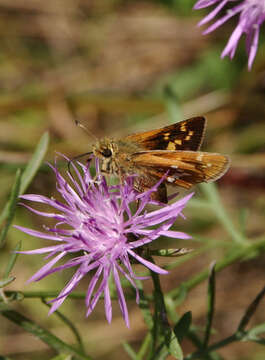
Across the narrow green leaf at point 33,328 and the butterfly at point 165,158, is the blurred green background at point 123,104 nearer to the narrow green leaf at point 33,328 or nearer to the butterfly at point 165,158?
the butterfly at point 165,158

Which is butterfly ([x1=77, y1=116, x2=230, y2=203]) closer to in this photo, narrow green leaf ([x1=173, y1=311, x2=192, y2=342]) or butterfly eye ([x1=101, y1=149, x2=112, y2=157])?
butterfly eye ([x1=101, y1=149, x2=112, y2=157])

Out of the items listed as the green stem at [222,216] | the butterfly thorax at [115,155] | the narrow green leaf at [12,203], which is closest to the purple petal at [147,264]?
the butterfly thorax at [115,155]

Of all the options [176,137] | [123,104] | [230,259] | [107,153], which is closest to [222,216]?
[230,259]

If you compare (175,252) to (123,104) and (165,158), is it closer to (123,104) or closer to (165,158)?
(165,158)

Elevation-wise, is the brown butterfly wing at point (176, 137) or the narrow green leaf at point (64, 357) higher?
the brown butterfly wing at point (176, 137)

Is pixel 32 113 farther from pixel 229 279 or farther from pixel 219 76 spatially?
pixel 229 279

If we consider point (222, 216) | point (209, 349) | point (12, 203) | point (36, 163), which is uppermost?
point (36, 163)

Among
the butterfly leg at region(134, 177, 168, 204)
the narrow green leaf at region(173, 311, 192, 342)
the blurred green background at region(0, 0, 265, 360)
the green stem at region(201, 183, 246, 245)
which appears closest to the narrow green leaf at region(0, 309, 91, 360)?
the narrow green leaf at region(173, 311, 192, 342)
